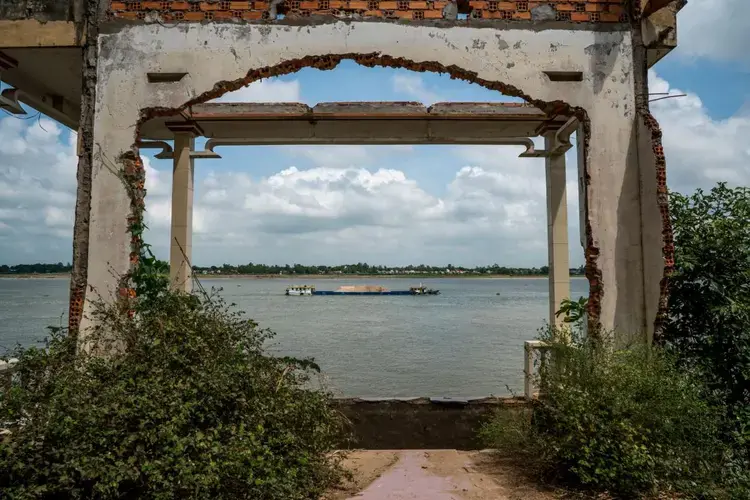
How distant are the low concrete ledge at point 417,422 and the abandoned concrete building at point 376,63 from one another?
2.19 meters

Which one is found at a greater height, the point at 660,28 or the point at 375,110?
the point at 660,28

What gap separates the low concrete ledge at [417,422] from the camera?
750 cm

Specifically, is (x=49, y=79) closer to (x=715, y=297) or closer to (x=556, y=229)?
(x=556, y=229)

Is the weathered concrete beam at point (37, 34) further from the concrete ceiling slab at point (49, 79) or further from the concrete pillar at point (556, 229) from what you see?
the concrete pillar at point (556, 229)

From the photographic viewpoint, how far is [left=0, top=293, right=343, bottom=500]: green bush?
13.4 feet

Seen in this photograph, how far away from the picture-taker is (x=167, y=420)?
14.0ft

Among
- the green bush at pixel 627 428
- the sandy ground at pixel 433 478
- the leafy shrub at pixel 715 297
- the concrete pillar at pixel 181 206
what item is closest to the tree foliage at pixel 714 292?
the leafy shrub at pixel 715 297

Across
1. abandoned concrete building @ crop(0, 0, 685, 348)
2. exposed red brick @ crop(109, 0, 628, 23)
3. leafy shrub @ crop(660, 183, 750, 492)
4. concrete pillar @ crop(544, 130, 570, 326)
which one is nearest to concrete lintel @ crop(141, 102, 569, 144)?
concrete pillar @ crop(544, 130, 570, 326)

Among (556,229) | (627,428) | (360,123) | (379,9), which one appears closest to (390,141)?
(360,123)

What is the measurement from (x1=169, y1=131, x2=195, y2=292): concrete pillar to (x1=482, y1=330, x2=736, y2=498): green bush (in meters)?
5.99

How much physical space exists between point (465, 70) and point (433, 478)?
172 inches

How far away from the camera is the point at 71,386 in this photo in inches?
178

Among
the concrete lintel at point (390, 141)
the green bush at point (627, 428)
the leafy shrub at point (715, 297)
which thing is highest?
the concrete lintel at point (390, 141)

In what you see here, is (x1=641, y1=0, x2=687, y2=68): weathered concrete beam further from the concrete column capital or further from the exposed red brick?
the concrete column capital
